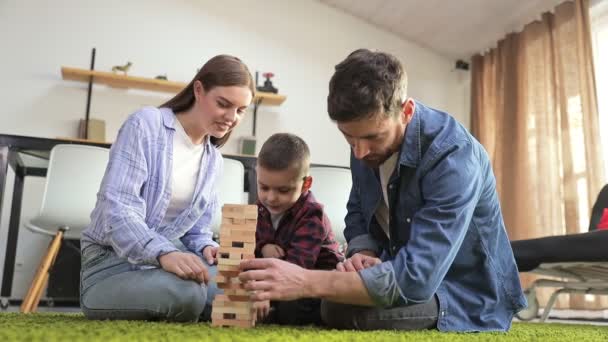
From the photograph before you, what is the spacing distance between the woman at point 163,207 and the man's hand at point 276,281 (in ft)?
0.88

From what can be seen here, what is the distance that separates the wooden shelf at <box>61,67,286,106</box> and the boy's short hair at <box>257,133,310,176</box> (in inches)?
105

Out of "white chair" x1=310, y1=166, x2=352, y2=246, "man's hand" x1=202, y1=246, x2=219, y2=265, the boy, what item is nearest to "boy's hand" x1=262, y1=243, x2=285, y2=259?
the boy

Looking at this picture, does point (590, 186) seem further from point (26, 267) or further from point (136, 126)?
point (26, 267)

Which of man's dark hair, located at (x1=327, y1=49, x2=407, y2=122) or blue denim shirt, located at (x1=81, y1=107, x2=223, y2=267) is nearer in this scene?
man's dark hair, located at (x1=327, y1=49, x2=407, y2=122)

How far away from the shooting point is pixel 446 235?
1.08 meters

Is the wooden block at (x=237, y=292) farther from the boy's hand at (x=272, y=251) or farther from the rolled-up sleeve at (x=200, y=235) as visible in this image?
the rolled-up sleeve at (x=200, y=235)

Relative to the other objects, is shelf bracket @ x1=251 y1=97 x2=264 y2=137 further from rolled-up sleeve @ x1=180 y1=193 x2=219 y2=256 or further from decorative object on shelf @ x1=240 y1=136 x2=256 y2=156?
rolled-up sleeve @ x1=180 y1=193 x2=219 y2=256

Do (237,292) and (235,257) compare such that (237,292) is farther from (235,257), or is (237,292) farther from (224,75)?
(224,75)

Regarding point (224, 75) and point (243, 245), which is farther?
point (224, 75)

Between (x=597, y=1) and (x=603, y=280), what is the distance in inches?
81.1

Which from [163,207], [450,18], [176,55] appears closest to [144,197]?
[163,207]

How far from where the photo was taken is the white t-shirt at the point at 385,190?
1277 mm

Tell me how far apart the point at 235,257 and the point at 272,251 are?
1.47ft

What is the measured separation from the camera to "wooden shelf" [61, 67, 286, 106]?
4000mm
